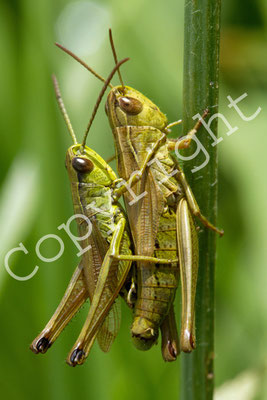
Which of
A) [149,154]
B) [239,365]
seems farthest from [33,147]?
[239,365]

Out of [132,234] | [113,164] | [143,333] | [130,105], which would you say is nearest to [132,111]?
[130,105]

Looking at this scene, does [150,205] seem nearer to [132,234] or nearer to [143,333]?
[132,234]

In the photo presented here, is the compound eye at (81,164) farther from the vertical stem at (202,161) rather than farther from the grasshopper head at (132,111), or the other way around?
the vertical stem at (202,161)

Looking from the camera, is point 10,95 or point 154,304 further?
point 10,95

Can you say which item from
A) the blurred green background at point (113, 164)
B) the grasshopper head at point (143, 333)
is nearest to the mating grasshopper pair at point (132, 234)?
the grasshopper head at point (143, 333)

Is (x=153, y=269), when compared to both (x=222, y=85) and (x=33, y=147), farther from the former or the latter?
(x=222, y=85)

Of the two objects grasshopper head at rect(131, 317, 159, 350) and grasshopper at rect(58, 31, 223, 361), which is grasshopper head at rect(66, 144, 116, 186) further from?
grasshopper head at rect(131, 317, 159, 350)
